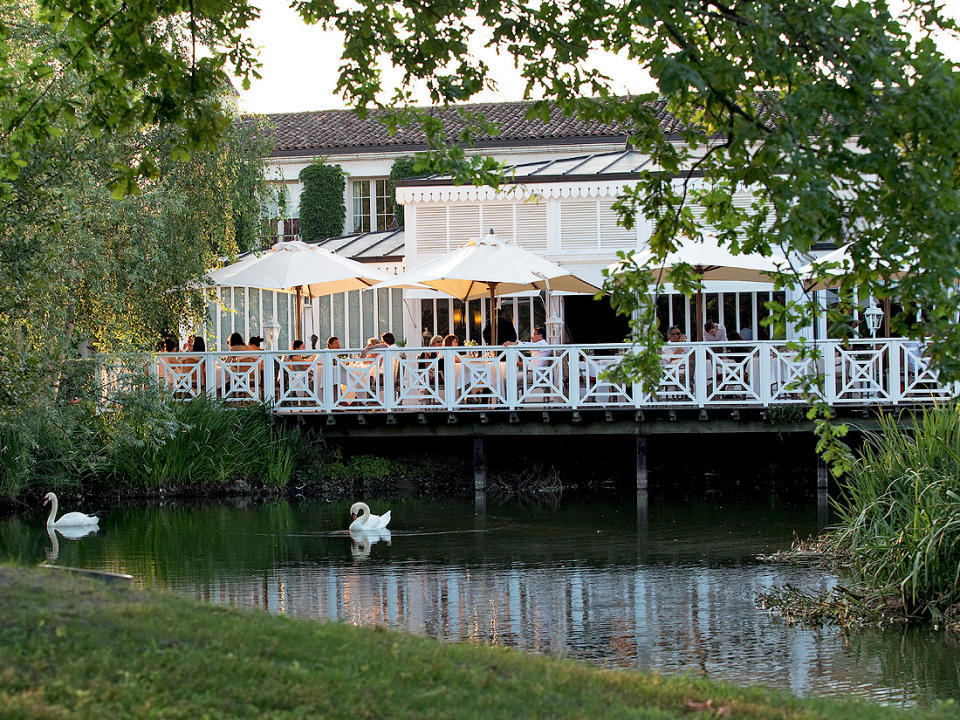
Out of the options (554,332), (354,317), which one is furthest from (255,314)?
(554,332)

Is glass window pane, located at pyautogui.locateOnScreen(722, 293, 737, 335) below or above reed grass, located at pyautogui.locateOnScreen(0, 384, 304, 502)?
above

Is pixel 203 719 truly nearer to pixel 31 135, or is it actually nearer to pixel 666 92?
pixel 666 92

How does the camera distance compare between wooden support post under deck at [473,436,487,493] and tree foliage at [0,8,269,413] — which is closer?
tree foliage at [0,8,269,413]

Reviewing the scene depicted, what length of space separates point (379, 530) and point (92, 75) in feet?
29.7

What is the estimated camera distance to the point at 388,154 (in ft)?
125

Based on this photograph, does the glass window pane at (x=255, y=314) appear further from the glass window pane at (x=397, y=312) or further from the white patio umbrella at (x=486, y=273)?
the white patio umbrella at (x=486, y=273)

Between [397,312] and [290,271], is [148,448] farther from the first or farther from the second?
[397,312]

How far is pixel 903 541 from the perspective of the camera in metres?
11.7

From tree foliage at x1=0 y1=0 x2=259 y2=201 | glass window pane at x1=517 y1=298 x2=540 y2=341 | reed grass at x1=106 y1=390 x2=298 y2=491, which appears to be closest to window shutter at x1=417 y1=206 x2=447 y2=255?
glass window pane at x1=517 y1=298 x2=540 y2=341

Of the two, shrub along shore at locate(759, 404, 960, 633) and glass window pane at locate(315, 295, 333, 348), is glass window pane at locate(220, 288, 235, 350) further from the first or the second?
shrub along shore at locate(759, 404, 960, 633)

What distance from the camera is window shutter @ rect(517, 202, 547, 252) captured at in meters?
28.0

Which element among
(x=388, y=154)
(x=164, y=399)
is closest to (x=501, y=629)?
(x=164, y=399)

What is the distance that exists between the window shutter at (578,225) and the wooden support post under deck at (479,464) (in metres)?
5.97

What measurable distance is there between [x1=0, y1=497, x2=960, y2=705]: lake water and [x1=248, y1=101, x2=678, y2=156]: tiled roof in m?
15.4
